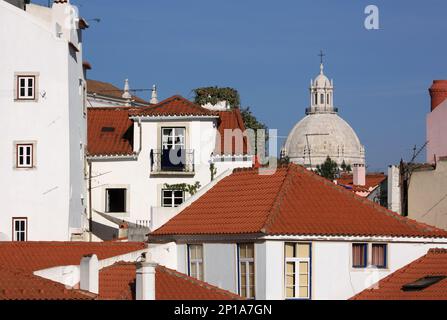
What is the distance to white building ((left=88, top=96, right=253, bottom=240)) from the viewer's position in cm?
5969

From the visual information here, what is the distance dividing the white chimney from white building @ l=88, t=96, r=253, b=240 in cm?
2254

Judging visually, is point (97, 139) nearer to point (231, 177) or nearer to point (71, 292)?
point (231, 177)

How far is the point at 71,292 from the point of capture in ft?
100

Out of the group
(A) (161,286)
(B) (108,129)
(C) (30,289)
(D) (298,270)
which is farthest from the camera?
(B) (108,129)

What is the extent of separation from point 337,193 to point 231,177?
3.66m

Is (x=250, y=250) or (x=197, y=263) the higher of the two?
(x=250, y=250)

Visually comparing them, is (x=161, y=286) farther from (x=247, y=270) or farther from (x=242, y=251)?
(x=242, y=251)

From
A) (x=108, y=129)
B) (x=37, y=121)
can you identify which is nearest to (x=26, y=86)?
(x=37, y=121)

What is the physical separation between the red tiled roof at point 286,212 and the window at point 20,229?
33.6 feet

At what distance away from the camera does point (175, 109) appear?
5981 cm

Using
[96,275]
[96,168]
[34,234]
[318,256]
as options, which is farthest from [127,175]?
[96,275]

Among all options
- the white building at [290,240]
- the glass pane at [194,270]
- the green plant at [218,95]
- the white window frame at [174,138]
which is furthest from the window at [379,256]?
the green plant at [218,95]

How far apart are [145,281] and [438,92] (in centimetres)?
2197

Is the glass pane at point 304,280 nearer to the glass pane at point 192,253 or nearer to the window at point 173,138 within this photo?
the glass pane at point 192,253
